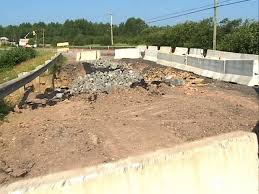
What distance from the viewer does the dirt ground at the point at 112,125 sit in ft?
28.5

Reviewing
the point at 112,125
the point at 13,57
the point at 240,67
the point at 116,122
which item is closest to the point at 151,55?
the point at 13,57

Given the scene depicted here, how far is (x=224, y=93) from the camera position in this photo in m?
16.5

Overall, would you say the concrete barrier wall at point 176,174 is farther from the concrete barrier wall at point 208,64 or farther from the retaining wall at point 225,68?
the concrete barrier wall at point 208,64

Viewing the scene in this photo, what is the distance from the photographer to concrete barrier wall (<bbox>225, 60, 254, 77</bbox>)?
58.9 ft

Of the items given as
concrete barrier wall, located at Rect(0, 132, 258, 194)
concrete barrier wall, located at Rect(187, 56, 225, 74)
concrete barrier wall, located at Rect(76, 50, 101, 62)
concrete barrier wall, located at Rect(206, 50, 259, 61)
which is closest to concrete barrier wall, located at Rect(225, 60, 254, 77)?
concrete barrier wall, located at Rect(187, 56, 225, 74)

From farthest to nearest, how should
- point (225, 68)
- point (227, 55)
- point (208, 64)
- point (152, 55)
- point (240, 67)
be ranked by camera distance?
point (152, 55) → point (227, 55) → point (208, 64) → point (225, 68) → point (240, 67)

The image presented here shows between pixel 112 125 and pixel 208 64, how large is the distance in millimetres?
12930

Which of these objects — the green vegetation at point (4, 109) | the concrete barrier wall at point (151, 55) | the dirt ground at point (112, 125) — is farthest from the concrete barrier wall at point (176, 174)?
the concrete barrier wall at point (151, 55)

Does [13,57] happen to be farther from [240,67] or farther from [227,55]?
[240,67]

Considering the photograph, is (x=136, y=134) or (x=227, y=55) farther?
(x=227, y=55)

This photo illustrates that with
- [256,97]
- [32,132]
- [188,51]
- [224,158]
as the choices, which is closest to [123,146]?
[32,132]

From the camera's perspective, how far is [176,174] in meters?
3.61

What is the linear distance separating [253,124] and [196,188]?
7529mm

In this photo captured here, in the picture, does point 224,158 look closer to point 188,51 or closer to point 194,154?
point 194,154
